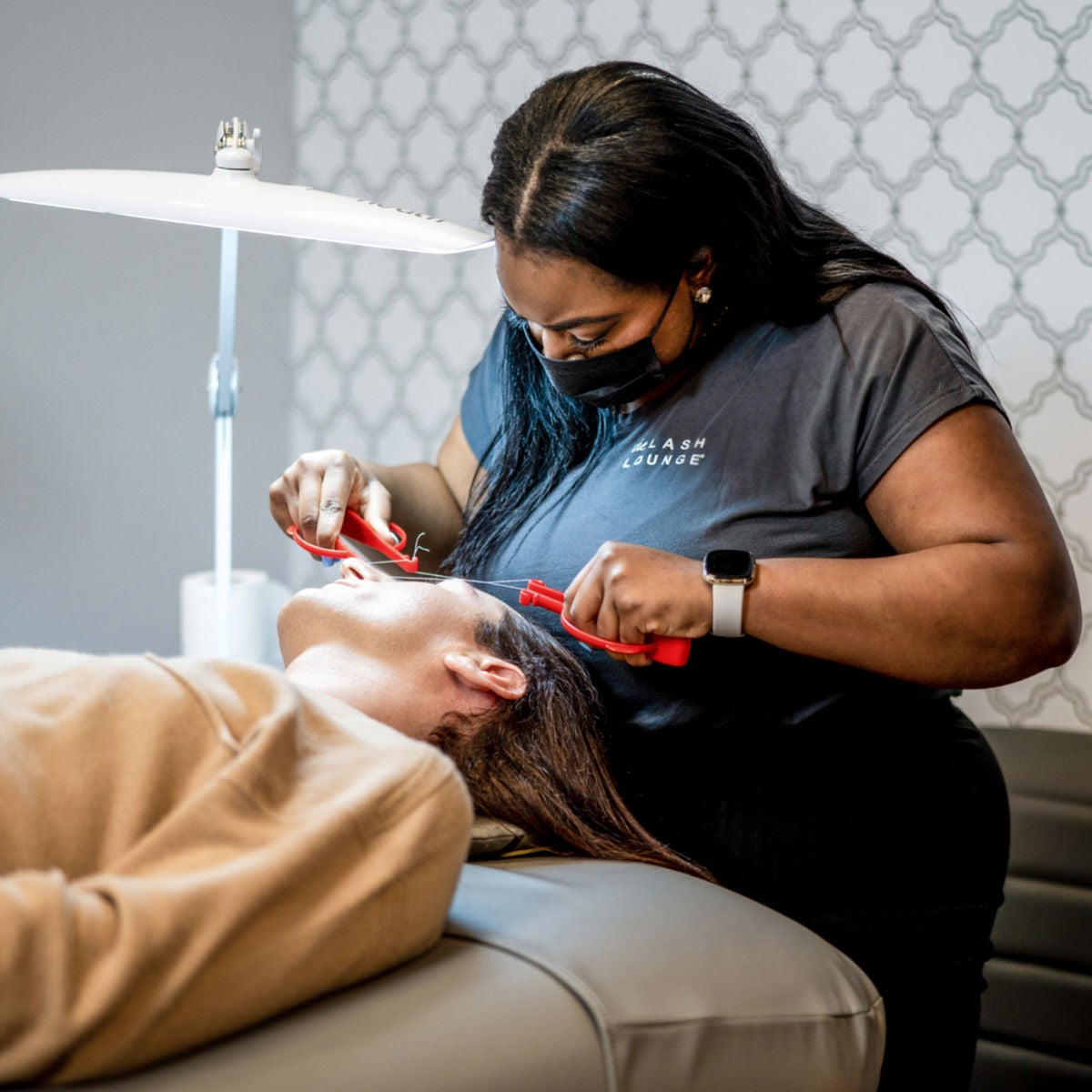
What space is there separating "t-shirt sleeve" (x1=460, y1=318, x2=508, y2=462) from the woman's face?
0.35m

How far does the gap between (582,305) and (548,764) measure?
47cm

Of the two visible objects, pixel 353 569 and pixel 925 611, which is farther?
pixel 353 569

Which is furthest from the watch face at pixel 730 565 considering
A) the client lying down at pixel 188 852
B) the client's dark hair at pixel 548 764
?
the client lying down at pixel 188 852

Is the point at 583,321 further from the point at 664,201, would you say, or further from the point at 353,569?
the point at 353,569

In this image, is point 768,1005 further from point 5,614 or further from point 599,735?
point 5,614

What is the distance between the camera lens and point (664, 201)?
1246 millimetres

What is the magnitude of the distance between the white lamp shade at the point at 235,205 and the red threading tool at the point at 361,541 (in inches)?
13.8

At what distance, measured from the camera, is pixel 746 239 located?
4.31 feet

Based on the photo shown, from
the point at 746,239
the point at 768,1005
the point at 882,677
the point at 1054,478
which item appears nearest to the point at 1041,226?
the point at 1054,478

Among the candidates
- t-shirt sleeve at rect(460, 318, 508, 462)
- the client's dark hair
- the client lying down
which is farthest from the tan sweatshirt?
t-shirt sleeve at rect(460, 318, 508, 462)

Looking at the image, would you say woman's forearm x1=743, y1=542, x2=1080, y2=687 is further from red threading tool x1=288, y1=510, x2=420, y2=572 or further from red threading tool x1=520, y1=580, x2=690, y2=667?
red threading tool x1=288, y1=510, x2=420, y2=572

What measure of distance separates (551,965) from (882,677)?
0.60 meters

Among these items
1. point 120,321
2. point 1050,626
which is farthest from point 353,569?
point 120,321

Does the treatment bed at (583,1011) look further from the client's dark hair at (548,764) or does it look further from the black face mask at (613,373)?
the black face mask at (613,373)
